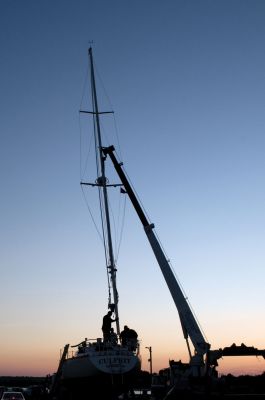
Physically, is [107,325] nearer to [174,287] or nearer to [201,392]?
[174,287]

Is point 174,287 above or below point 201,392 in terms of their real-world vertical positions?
above

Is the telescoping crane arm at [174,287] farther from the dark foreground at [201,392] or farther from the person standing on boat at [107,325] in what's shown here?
the person standing on boat at [107,325]

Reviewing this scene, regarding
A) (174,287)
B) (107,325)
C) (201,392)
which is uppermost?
(174,287)

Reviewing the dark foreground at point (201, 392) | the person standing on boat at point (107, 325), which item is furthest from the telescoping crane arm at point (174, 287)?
the person standing on boat at point (107, 325)

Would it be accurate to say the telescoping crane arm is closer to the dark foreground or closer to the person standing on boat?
the dark foreground

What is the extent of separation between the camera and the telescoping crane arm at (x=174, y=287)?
33625mm

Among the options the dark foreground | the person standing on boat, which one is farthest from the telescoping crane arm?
the person standing on boat

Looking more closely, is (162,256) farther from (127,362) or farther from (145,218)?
(127,362)

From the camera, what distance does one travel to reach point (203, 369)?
105ft

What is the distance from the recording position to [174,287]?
1422 inches

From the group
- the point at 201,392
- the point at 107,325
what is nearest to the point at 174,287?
the point at 107,325

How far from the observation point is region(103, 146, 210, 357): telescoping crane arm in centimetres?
3362

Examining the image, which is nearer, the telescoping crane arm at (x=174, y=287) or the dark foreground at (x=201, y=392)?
the dark foreground at (x=201, y=392)

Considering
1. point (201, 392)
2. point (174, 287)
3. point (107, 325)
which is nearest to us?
point (201, 392)
